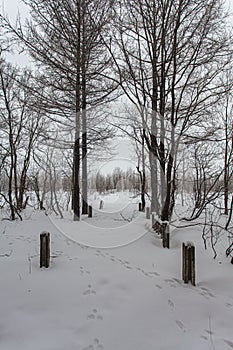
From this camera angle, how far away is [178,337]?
82.6 inches

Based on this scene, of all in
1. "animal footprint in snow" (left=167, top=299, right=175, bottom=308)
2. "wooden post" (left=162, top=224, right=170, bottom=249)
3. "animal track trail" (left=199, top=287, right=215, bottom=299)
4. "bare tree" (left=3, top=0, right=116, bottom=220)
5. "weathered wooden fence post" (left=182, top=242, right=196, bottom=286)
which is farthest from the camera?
"bare tree" (left=3, top=0, right=116, bottom=220)

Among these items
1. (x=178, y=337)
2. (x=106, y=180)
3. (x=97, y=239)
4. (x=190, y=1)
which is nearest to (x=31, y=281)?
(x=178, y=337)

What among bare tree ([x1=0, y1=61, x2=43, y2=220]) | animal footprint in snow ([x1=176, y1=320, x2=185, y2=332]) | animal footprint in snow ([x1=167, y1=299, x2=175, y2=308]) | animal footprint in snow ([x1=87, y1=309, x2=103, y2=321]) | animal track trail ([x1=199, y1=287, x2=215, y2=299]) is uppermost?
bare tree ([x1=0, y1=61, x2=43, y2=220])

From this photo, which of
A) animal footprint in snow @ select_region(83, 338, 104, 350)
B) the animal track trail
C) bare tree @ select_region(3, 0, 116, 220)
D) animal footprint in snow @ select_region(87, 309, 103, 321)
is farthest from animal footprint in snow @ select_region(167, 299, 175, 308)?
bare tree @ select_region(3, 0, 116, 220)

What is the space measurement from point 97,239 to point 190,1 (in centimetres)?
532

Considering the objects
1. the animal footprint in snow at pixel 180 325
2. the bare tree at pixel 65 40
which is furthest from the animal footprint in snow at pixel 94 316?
the bare tree at pixel 65 40

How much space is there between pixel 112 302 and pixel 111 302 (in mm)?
12

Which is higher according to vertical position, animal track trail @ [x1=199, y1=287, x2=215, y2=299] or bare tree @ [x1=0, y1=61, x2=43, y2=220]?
bare tree @ [x1=0, y1=61, x2=43, y2=220]

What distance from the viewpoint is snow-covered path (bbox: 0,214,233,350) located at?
6.62ft

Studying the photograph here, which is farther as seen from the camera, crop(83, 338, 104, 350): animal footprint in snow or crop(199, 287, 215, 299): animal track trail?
crop(199, 287, 215, 299): animal track trail

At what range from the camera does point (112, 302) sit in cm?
257

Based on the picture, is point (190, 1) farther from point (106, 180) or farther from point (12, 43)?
point (106, 180)

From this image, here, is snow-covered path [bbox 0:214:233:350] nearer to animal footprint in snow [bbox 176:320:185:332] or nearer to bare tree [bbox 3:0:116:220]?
animal footprint in snow [bbox 176:320:185:332]

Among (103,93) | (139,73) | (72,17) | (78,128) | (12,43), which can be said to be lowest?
(78,128)
